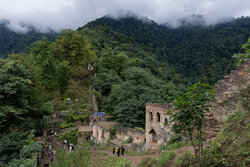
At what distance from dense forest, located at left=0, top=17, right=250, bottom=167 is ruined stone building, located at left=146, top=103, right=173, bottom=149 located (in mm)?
4273

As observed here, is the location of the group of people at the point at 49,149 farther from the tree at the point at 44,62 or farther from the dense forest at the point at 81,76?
the tree at the point at 44,62

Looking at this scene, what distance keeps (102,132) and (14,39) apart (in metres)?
57.9

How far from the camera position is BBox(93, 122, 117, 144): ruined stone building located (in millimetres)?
20844

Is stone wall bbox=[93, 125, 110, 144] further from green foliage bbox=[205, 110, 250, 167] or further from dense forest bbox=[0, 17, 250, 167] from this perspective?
green foliage bbox=[205, 110, 250, 167]

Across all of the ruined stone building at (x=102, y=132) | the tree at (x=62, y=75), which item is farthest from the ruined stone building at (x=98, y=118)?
the tree at (x=62, y=75)

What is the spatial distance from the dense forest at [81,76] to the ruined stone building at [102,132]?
1.50 m

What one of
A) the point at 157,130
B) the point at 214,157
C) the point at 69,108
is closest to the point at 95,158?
the point at 157,130

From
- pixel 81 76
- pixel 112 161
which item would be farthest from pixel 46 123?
pixel 81 76

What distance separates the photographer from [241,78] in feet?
33.3

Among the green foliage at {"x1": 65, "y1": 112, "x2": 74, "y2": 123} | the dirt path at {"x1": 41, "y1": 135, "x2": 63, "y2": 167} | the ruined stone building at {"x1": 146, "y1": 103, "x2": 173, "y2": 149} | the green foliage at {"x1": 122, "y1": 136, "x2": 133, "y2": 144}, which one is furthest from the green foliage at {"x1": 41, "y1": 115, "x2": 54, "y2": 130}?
the ruined stone building at {"x1": 146, "y1": 103, "x2": 173, "y2": 149}

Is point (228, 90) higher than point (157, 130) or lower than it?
higher

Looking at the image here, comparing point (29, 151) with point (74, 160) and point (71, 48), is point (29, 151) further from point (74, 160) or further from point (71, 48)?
point (71, 48)

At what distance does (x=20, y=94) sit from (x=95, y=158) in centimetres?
940

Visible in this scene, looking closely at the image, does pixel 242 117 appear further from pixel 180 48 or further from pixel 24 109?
pixel 180 48
